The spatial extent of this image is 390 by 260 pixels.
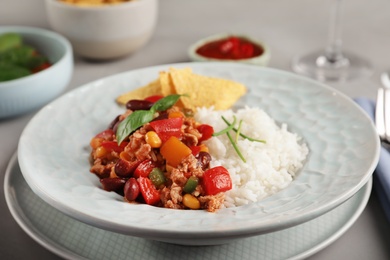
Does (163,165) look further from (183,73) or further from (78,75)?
(78,75)

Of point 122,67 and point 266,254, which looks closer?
point 266,254

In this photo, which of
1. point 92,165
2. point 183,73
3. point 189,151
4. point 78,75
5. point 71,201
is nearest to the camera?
point 71,201

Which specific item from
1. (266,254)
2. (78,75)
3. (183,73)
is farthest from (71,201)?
(78,75)

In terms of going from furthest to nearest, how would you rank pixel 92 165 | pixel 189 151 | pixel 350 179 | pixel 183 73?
pixel 183 73
pixel 92 165
pixel 189 151
pixel 350 179

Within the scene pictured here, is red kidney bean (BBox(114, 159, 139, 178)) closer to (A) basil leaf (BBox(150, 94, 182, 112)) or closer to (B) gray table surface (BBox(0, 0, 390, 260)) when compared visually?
(A) basil leaf (BBox(150, 94, 182, 112))

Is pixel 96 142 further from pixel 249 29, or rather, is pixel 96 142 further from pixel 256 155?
pixel 249 29

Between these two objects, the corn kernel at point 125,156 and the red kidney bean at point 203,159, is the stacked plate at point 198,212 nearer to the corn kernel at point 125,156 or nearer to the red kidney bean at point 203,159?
the corn kernel at point 125,156

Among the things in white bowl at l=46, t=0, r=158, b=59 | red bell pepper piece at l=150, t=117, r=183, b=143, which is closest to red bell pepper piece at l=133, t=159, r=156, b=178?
red bell pepper piece at l=150, t=117, r=183, b=143
